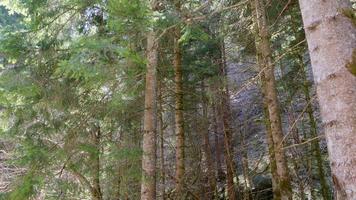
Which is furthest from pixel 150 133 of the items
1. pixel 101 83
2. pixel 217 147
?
pixel 217 147

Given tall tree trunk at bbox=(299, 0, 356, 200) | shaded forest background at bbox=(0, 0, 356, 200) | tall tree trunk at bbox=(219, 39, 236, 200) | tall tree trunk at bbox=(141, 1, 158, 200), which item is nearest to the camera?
tall tree trunk at bbox=(299, 0, 356, 200)

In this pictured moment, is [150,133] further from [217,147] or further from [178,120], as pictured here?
[217,147]

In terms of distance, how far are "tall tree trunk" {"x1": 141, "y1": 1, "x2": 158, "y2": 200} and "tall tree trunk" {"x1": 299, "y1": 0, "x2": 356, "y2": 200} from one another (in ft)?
12.6

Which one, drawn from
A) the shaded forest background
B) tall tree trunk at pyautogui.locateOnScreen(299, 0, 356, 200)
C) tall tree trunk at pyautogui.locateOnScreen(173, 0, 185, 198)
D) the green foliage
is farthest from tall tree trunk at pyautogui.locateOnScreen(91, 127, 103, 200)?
tall tree trunk at pyautogui.locateOnScreen(299, 0, 356, 200)

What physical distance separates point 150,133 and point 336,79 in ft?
14.8

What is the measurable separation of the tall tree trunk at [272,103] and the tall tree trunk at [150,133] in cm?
171

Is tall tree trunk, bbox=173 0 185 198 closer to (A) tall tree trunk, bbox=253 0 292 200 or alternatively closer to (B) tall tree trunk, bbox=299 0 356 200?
(A) tall tree trunk, bbox=253 0 292 200

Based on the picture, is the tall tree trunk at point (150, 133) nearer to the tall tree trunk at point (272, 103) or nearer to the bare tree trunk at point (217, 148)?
the tall tree trunk at point (272, 103)

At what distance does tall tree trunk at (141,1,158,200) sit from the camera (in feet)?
19.4

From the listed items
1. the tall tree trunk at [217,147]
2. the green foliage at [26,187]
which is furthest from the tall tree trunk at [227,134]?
the green foliage at [26,187]

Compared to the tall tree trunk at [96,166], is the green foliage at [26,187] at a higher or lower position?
lower

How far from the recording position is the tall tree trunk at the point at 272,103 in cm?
562

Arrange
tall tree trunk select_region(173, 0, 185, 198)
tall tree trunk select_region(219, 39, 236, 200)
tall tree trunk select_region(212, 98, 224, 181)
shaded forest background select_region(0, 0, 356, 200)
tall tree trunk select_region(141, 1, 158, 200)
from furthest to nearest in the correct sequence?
tall tree trunk select_region(212, 98, 224, 181), tall tree trunk select_region(219, 39, 236, 200), tall tree trunk select_region(173, 0, 185, 198), tall tree trunk select_region(141, 1, 158, 200), shaded forest background select_region(0, 0, 356, 200)

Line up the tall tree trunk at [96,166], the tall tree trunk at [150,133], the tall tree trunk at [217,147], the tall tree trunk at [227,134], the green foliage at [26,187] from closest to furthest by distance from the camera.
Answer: the green foliage at [26,187] < the tall tree trunk at [150,133] < the tall tree trunk at [96,166] < the tall tree trunk at [227,134] < the tall tree trunk at [217,147]
